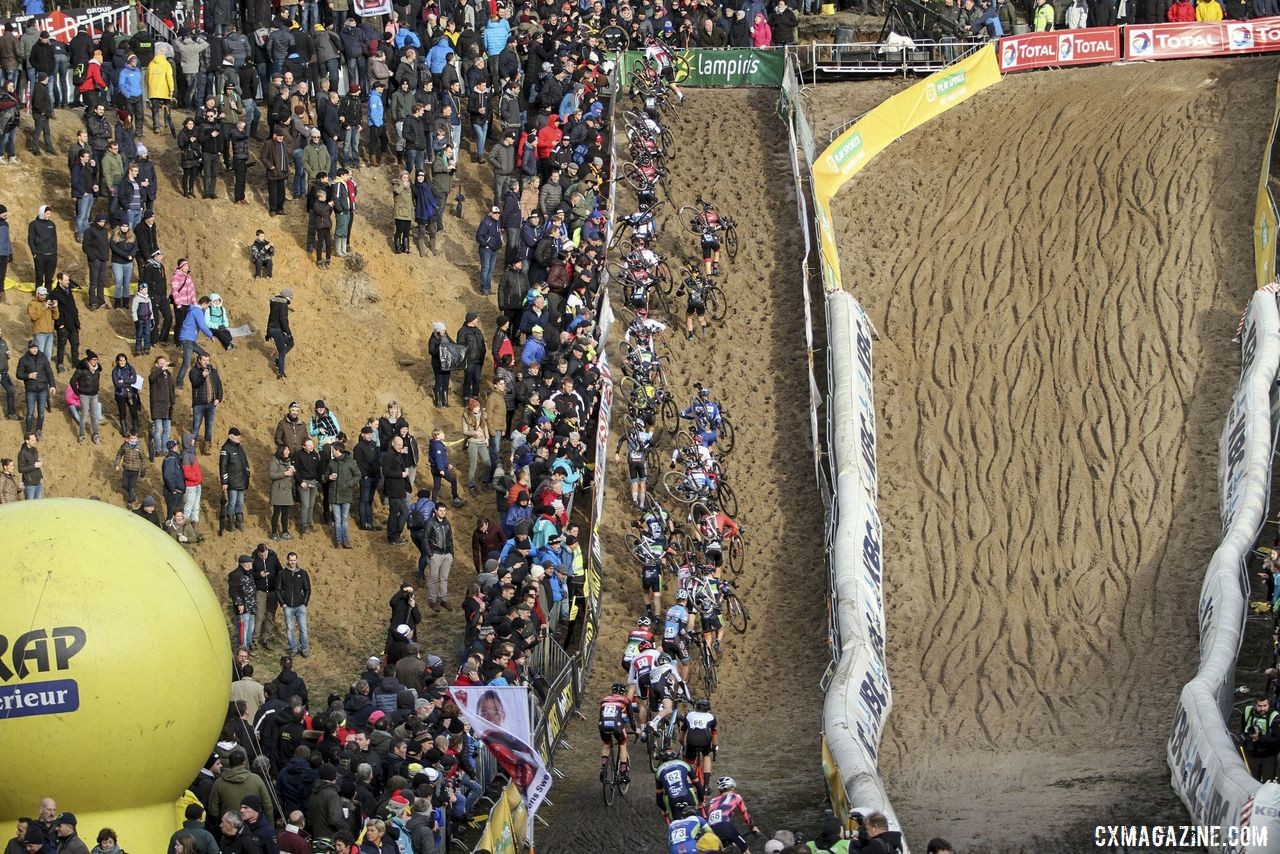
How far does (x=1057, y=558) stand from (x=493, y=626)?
7.84 meters

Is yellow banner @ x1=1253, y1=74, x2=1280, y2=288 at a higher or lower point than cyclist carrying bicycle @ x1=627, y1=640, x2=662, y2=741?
higher

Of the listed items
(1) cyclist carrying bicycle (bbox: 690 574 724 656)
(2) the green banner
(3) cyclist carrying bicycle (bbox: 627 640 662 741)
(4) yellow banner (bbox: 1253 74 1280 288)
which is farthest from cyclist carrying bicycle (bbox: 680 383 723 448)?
(2) the green banner

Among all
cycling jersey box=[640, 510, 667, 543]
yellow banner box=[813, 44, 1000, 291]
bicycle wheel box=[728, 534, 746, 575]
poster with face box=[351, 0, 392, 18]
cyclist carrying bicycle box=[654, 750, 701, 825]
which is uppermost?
poster with face box=[351, 0, 392, 18]

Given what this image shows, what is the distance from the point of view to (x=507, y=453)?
1057 inches

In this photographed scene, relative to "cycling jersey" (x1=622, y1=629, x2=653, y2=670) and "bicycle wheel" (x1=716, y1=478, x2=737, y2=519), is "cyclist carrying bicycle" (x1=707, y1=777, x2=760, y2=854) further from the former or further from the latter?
"bicycle wheel" (x1=716, y1=478, x2=737, y2=519)

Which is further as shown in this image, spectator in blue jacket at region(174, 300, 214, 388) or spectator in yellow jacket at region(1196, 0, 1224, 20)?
spectator in yellow jacket at region(1196, 0, 1224, 20)

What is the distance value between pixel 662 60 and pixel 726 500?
13.5m

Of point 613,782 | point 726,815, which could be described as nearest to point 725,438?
point 613,782

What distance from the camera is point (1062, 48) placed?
36.8 m

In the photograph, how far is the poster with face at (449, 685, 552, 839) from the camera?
15.0 metres

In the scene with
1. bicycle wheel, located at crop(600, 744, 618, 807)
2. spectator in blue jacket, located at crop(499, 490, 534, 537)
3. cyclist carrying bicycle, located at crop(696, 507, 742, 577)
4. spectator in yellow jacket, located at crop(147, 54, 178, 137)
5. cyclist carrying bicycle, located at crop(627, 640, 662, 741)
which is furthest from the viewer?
spectator in yellow jacket, located at crop(147, 54, 178, 137)

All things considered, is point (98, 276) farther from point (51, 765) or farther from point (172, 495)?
point (51, 765)

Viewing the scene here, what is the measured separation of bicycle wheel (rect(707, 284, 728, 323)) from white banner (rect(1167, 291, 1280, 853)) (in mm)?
7842

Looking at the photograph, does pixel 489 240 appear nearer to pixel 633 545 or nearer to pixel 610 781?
pixel 633 545
